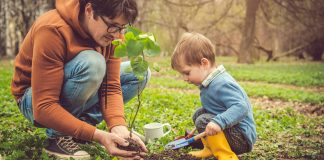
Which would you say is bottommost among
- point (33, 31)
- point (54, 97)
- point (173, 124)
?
point (173, 124)

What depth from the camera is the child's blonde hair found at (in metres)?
2.91

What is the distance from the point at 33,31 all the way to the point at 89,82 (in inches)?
20.9

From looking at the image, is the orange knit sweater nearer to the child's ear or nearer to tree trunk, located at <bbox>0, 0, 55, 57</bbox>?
the child's ear

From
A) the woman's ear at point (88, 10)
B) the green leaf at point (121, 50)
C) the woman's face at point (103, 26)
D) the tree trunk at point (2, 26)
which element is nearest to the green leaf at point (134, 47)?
the green leaf at point (121, 50)

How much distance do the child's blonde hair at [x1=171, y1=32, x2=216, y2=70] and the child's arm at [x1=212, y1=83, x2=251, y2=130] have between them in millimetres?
293

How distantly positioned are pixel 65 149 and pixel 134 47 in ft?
4.06

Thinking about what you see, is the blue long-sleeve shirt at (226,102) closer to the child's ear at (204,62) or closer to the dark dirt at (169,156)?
the child's ear at (204,62)

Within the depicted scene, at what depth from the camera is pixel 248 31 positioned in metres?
19.4

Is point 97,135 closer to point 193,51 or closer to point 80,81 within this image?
point 80,81

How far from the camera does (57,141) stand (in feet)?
9.60

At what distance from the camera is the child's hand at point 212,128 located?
2635mm

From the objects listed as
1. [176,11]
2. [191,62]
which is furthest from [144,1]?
[191,62]

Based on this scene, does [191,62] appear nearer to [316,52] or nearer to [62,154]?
[62,154]

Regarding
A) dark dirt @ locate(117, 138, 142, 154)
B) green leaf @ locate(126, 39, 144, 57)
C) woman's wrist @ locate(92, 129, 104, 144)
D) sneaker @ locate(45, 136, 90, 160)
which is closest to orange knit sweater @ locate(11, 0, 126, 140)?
woman's wrist @ locate(92, 129, 104, 144)
